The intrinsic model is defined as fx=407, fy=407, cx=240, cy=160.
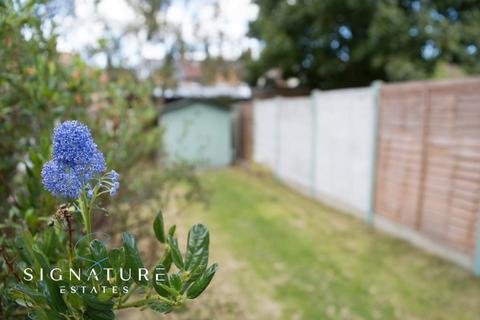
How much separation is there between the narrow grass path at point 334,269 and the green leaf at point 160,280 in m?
→ 3.15

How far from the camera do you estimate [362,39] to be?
531 inches

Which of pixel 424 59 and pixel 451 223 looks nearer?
pixel 451 223

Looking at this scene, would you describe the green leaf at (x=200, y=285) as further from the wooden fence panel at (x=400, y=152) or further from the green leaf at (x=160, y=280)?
the wooden fence panel at (x=400, y=152)

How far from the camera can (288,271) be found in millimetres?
Answer: 4715

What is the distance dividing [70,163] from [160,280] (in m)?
0.29

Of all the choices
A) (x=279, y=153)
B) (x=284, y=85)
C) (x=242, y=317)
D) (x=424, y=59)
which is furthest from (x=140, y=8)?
(x=284, y=85)

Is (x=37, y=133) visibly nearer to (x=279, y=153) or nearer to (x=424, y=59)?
(x=279, y=153)

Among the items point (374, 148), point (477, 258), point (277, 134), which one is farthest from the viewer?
point (277, 134)

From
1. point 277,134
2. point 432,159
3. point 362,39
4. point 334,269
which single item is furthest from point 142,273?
point 362,39

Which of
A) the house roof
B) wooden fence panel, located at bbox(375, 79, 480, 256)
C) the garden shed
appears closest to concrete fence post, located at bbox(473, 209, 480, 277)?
wooden fence panel, located at bbox(375, 79, 480, 256)

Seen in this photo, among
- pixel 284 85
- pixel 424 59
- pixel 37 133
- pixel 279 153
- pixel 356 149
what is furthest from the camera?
pixel 284 85

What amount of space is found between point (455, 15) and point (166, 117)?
9.08 m

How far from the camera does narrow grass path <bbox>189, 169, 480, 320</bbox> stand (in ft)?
12.6

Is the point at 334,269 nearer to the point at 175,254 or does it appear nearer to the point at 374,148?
the point at 374,148
